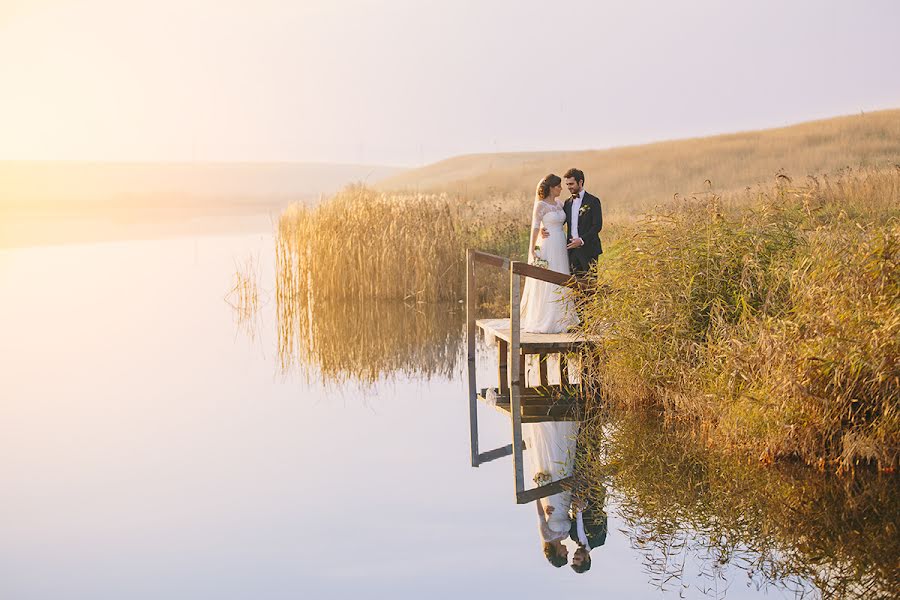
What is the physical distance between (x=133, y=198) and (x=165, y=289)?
63996 mm

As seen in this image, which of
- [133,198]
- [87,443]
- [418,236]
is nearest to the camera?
[87,443]

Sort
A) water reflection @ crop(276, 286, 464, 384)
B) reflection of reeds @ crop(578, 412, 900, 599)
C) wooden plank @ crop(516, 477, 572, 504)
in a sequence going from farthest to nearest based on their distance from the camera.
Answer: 1. water reflection @ crop(276, 286, 464, 384)
2. wooden plank @ crop(516, 477, 572, 504)
3. reflection of reeds @ crop(578, 412, 900, 599)

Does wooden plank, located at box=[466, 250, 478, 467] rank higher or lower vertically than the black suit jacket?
lower

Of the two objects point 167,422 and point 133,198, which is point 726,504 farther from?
point 133,198

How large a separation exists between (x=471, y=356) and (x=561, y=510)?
599 centimetres

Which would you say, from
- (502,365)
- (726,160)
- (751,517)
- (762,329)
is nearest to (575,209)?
(502,365)

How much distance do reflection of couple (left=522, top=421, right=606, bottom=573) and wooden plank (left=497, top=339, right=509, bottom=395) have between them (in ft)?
6.97

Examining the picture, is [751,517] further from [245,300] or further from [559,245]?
[245,300]

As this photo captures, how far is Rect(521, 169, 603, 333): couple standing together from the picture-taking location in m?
12.2

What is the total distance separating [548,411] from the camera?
1120cm

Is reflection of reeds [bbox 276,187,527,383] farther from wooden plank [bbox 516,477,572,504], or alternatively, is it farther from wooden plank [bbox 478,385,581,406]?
wooden plank [bbox 516,477,572,504]

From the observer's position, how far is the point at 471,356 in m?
14.0

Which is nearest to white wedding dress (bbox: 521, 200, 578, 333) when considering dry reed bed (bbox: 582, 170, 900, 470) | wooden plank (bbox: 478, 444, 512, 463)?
dry reed bed (bbox: 582, 170, 900, 470)

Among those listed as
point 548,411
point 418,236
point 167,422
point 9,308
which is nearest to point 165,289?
point 9,308
